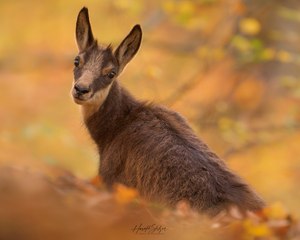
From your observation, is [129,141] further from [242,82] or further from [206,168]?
[242,82]

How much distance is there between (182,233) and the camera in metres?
4.41

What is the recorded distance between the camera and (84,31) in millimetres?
7961

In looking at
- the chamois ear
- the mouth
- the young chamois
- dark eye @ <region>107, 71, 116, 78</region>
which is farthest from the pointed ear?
the mouth

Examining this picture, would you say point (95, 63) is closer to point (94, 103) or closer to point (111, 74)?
point (111, 74)

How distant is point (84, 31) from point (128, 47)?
1.85ft

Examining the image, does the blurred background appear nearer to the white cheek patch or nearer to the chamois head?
the white cheek patch

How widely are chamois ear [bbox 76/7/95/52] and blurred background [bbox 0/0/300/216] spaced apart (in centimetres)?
371

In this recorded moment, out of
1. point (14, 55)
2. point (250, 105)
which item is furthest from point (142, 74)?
point (14, 55)

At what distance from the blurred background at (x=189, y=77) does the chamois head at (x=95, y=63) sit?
12.6 ft

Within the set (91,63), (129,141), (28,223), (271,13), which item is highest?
(271,13)

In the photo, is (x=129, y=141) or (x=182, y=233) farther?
(x=129, y=141)

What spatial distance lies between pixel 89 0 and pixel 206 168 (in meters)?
16.4

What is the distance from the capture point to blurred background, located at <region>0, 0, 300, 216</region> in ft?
46.5

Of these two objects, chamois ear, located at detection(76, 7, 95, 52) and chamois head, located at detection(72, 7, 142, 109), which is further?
chamois ear, located at detection(76, 7, 95, 52)
